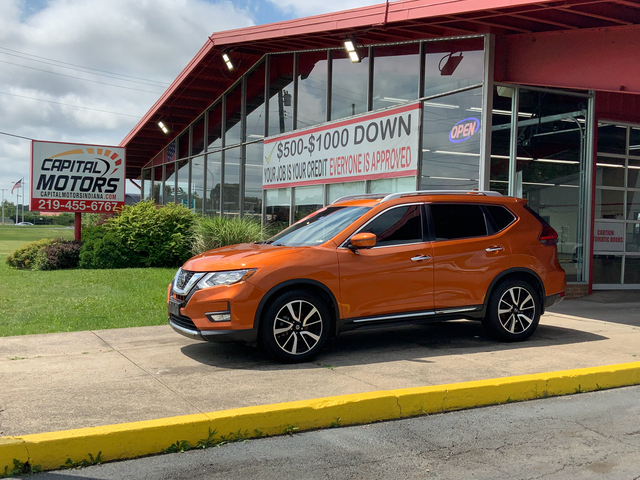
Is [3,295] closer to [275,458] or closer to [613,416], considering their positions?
[275,458]

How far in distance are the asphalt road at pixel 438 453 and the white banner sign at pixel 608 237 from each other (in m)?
8.23

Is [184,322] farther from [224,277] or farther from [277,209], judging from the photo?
[277,209]

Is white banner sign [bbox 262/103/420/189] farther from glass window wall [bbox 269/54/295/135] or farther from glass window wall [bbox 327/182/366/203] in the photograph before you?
glass window wall [bbox 269/54/295/135]

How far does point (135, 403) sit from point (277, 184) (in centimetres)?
1306

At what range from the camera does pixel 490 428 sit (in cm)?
500

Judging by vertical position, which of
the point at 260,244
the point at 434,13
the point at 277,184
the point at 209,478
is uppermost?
the point at 434,13

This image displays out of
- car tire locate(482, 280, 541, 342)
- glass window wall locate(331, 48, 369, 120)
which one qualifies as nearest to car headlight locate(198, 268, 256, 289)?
car tire locate(482, 280, 541, 342)

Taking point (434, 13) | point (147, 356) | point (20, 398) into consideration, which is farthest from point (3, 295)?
point (434, 13)

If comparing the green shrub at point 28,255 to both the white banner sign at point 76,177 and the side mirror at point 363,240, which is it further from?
the side mirror at point 363,240

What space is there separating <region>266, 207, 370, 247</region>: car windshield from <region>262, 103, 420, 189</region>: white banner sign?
5.10 m

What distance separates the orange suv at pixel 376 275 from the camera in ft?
21.3

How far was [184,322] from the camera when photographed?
6.74 metres

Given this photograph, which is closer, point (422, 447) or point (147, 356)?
point (422, 447)

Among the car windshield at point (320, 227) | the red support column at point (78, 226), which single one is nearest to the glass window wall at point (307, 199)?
the red support column at point (78, 226)
